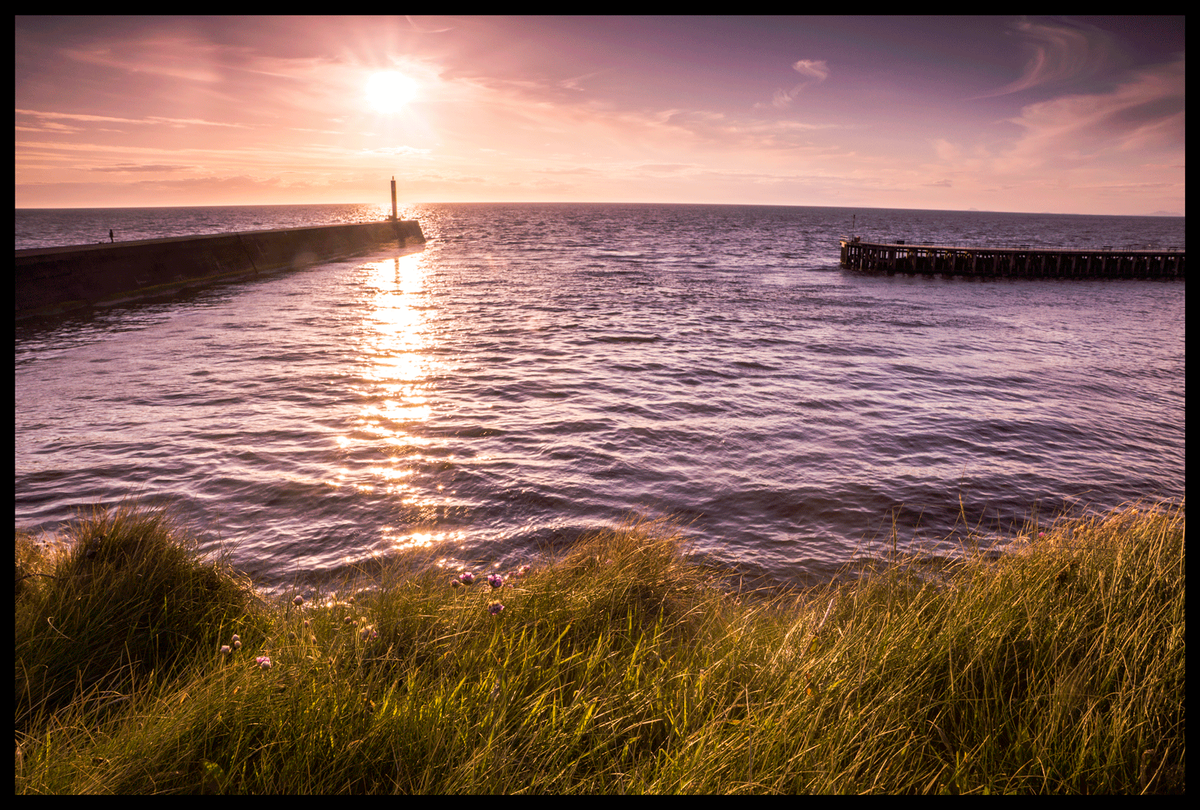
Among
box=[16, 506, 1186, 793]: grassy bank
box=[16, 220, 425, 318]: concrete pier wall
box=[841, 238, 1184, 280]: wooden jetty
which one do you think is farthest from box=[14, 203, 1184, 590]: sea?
box=[841, 238, 1184, 280]: wooden jetty

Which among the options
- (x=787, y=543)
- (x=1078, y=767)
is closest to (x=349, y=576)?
(x=787, y=543)

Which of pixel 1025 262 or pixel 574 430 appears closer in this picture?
pixel 574 430

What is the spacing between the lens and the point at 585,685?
2.92 m

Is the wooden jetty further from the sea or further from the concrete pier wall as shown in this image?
the concrete pier wall

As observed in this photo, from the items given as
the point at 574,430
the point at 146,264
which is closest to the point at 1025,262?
the point at 574,430

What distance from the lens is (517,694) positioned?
9.21 ft

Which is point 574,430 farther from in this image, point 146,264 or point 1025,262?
point 1025,262

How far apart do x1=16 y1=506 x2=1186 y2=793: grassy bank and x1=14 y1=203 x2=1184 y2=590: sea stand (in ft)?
3.57

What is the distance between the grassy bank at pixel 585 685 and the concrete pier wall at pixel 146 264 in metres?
19.2

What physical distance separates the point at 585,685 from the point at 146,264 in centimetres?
2635

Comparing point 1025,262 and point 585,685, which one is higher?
point 1025,262

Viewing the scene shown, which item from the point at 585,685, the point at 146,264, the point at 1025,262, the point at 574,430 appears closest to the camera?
the point at 585,685

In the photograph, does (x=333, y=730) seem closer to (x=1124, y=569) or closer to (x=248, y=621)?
(x=248, y=621)

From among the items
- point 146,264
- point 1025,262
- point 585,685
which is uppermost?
point 1025,262
